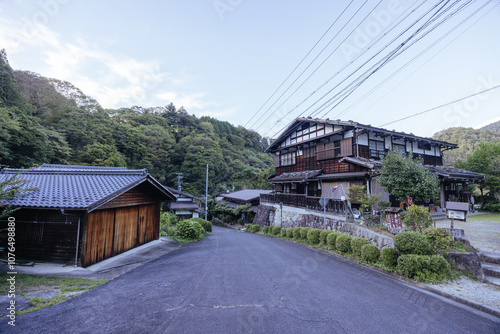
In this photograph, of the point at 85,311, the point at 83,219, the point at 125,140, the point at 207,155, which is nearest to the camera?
the point at 85,311

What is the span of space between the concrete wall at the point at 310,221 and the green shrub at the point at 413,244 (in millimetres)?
1159

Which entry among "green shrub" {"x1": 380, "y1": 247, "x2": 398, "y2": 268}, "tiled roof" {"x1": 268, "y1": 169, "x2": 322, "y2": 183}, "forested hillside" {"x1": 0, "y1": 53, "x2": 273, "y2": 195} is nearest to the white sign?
"green shrub" {"x1": 380, "y1": 247, "x2": 398, "y2": 268}

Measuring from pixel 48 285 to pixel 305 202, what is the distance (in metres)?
14.7

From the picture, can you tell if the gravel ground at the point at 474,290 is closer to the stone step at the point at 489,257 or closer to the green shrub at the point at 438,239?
the green shrub at the point at 438,239

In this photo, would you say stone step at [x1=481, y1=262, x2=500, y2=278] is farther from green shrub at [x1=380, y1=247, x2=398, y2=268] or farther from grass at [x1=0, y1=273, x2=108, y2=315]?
grass at [x1=0, y1=273, x2=108, y2=315]

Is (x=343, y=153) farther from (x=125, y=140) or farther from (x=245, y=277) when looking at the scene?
(x=125, y=140)

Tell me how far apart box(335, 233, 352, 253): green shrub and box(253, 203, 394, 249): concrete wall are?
0.91 meters

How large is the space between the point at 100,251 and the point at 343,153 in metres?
15.4

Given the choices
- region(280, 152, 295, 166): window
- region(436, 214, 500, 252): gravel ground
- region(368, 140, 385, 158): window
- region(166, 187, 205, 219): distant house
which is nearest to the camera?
region(436, 214, 500, 252): gravel ground

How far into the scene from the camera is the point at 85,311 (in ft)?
13.1

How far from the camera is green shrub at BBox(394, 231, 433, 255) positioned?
6.11m

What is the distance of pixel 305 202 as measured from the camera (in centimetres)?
1661

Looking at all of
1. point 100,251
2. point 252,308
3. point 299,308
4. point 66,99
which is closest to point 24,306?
point 100,251

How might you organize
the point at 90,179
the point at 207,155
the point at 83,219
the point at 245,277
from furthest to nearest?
the point at 207,155 → the point at 90,179 → the point at 83,219 → the point at 245,277
